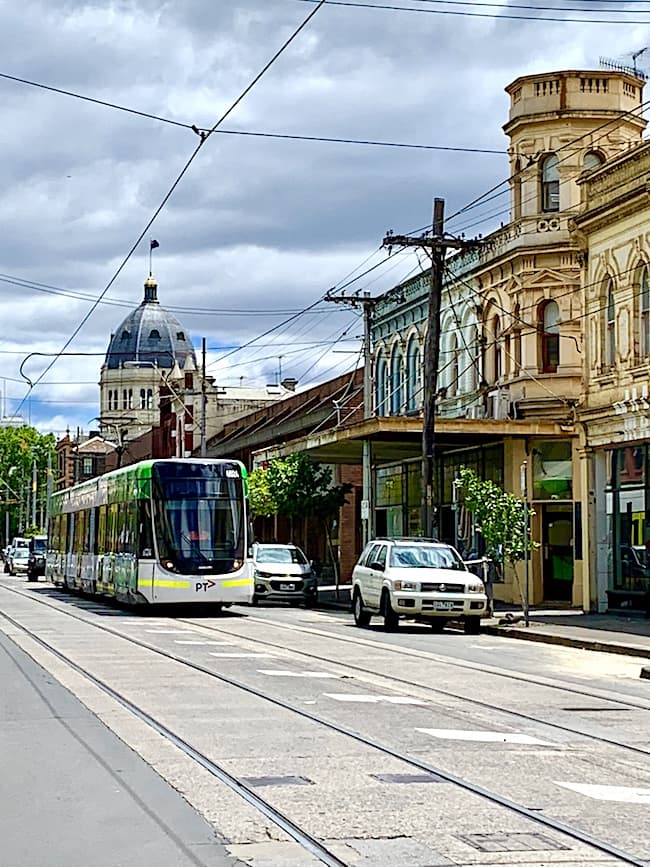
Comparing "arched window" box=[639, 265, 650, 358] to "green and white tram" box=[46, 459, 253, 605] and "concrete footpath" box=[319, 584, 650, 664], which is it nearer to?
"concrete footpath" box=[319, 584, 650, 664]

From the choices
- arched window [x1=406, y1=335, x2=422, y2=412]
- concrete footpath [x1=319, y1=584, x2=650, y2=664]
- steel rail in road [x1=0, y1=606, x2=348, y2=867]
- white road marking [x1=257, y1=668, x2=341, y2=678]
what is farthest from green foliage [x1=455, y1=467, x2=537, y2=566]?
arched window [x1=406, y1=335, x2=422, y2=412]

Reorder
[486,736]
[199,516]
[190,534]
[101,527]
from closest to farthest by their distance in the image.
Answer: [486,736], [190,534], [199,516], [101,527]

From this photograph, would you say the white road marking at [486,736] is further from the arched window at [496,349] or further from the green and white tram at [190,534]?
the arched window at [496,349]

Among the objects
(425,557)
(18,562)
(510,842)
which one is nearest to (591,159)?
(425,557)

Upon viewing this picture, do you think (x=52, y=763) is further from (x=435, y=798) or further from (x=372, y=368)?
(x=372, y=368)

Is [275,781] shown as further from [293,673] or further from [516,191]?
[516,191]

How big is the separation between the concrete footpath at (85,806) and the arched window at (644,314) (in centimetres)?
1975

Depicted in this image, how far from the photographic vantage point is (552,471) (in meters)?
37.5

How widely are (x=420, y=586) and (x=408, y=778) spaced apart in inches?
689

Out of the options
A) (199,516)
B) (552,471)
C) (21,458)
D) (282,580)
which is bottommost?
(282,580)

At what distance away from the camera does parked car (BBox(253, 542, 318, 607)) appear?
40.8 metres

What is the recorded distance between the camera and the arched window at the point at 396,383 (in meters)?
46.6

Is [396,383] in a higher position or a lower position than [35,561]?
higher

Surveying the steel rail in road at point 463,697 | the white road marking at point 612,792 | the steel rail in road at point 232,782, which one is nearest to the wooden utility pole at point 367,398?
the steel rail in road at point 463,697
